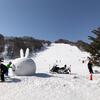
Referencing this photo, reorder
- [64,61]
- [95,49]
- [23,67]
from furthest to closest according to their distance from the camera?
1. [64,61]
2. [95,49]
3. [23,67]

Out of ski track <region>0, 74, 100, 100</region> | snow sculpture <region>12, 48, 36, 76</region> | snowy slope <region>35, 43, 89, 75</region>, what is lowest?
ski track <region>0, 74, 100, 100</region>

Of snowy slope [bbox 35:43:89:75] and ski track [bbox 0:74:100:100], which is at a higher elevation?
snowy slope [bbox 35:43:89:75]

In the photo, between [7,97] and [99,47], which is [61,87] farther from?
[99,47]

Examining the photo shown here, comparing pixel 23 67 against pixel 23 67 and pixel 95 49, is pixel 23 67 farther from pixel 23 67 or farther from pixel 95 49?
pixel 95 49

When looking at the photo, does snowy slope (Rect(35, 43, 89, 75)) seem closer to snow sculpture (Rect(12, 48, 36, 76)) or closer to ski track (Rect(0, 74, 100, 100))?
snow sculpture (Rect(12, 48, 36, 76))

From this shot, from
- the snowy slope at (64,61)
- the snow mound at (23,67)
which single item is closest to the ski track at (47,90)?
the snow mound at (23,67)

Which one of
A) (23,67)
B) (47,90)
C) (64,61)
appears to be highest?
(64,61)

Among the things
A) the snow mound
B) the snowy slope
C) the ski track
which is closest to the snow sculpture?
the snow mound

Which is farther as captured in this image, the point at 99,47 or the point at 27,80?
the point at 99,47

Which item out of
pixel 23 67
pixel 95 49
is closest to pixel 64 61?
pixel 95 49

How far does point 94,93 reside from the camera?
45.4 ft

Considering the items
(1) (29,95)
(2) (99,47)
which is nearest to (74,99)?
(1) (29,95)

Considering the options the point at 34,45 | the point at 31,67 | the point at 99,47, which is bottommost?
the point at 31,67

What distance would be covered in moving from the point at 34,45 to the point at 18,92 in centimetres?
7457
